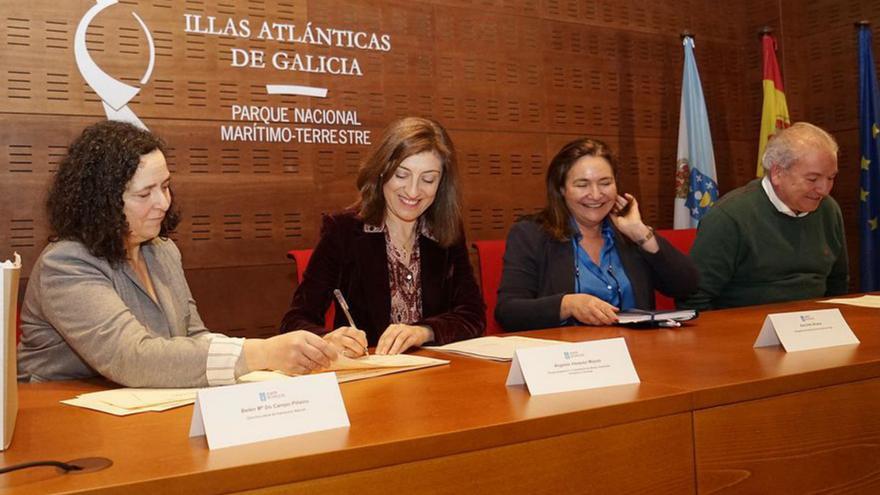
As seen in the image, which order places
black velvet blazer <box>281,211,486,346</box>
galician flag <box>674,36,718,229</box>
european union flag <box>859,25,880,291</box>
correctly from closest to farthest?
1. black velvet blazer <box>281,211,486,346</box>
2. european union flag <box>859,25,880,291</box>
3. galician flag <box>674,36,718,229</box>

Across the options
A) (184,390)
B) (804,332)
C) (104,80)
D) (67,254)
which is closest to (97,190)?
(67,254)

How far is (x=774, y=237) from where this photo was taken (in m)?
3.13

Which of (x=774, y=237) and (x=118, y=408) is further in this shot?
(x=774, y=237)

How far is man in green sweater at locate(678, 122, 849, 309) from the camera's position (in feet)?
10.1

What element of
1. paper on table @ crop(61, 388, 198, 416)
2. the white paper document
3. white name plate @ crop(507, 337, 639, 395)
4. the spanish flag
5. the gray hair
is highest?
the spanish flag

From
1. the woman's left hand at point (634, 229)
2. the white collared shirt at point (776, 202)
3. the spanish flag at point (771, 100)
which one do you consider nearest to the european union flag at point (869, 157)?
the spanish flag at point (771, 100)

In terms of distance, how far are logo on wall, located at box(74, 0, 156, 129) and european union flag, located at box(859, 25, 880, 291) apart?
3.86 meters

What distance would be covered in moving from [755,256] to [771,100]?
2.28 metres

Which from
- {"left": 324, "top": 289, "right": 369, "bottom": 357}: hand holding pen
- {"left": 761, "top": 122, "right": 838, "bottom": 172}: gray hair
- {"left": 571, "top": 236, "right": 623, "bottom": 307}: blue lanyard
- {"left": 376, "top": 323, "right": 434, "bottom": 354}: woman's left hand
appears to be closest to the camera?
{"left": 324, "top": 289, "right": 369, "bottom": 357}: hand holding pen

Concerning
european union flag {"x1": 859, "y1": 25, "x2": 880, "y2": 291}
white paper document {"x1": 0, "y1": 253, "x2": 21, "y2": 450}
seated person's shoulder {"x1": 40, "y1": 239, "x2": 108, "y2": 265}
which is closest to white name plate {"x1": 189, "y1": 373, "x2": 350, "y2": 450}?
white paper document {"x1": 0, "y1": 253, "x2": 21, "y2": 450}

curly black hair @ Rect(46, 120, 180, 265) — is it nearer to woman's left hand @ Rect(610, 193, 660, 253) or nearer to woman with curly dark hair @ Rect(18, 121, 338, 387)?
woman with curly dark hair @ Rect(18, 121, 338, 387)

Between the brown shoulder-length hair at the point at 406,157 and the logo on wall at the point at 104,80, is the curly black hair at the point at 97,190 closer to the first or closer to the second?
the brown shoulder-length hair at the point at 406,157

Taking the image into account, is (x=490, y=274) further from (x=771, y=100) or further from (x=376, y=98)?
(x=771, y=100)

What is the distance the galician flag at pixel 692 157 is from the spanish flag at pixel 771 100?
1.16 feet
